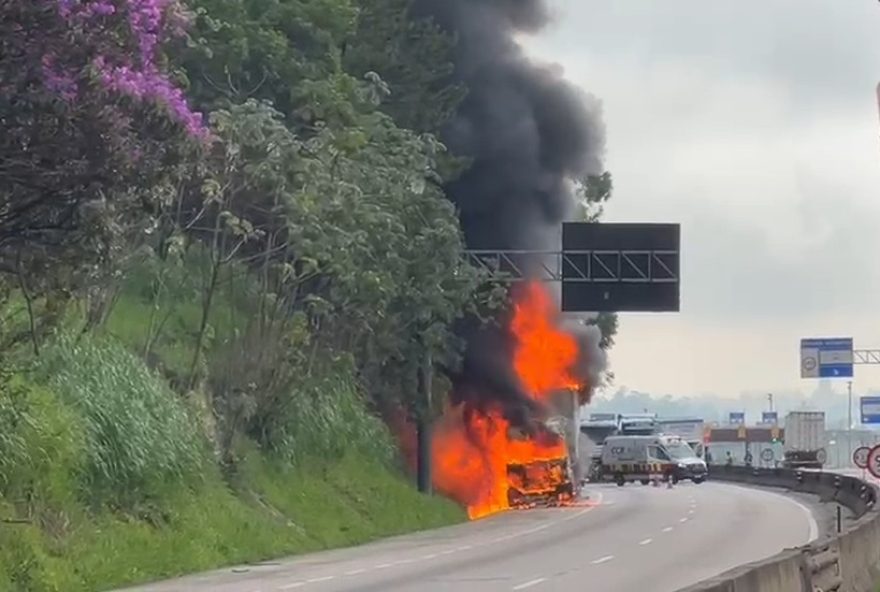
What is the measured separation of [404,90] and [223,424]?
14.4 meters

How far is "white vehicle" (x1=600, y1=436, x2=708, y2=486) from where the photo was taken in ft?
218

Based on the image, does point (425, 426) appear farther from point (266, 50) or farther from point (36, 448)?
point (36, 448)

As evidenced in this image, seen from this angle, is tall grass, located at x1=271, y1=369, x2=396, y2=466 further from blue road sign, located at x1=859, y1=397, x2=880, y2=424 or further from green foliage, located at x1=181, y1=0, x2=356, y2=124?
blue road sign, located at x1=859, y1=397, x2=880, y2=424

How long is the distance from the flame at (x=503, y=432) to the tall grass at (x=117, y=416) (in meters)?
17.9

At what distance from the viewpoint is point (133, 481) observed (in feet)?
89.0

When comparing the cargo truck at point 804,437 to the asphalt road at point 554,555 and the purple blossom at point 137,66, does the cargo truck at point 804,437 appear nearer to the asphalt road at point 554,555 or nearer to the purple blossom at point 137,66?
the asphalt road at point 554,555

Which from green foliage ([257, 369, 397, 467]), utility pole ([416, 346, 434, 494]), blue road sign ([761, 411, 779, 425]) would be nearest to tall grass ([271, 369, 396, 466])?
green foliage ([257, 369, 397, 467])

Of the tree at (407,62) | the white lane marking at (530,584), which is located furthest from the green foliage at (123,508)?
the tree at (407,62)

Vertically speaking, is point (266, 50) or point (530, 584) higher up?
point (266, 50)

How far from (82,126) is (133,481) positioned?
35.4ft

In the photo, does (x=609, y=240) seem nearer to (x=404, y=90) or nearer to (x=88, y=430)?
(x=404, y=90)

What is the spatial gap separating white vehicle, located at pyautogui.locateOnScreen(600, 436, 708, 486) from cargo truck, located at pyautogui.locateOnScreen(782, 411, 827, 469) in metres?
13.2

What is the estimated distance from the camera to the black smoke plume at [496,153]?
46.1 metres

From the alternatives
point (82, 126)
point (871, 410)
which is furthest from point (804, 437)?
point (82, 126)
